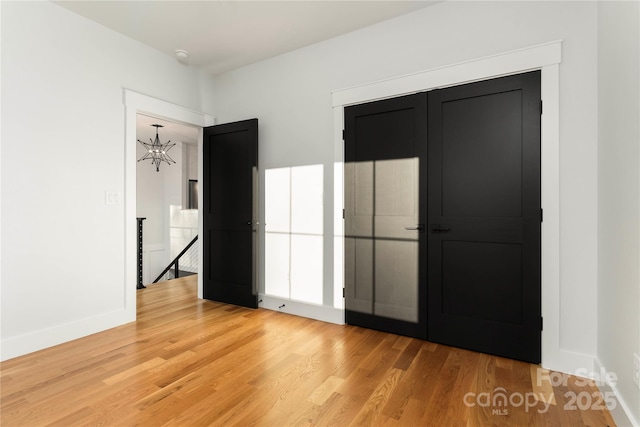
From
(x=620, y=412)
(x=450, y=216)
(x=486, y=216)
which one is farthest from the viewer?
(x=450, y=216)

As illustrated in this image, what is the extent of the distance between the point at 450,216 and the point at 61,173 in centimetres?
336

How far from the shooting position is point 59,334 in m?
2.84

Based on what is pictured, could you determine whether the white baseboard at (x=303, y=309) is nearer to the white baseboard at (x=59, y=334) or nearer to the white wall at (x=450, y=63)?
the white wall at (x=450, y=63)

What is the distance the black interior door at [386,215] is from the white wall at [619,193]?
1.17 meters

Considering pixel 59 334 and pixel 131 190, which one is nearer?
pixel 59 334

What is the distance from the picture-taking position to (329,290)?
3.38 meters

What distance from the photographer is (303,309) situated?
11.5 feet

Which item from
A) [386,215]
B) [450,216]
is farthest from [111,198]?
[450,216]

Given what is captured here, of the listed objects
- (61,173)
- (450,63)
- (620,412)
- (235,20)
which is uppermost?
(235,20)

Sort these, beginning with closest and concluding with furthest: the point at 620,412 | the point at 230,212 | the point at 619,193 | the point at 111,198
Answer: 1. the point at 620,412
2. the point at 619,193
3. the point at 111,198
4. the point at 230,212

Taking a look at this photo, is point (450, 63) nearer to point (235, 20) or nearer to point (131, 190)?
point (235, 20)

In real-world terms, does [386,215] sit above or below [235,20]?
below


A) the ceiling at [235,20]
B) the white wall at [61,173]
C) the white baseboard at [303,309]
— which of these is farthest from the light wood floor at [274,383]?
the ceiling at [235,20]

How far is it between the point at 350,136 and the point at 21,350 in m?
3.30
